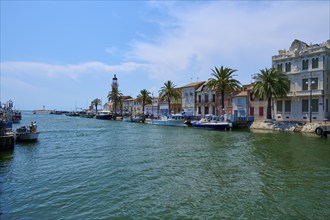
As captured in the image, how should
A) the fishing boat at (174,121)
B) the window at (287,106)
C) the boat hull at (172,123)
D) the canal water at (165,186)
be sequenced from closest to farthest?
the canal water at (165,186)
the window at (287,106)
the boat hull at (172,123)
the fishing boat at (174,121)

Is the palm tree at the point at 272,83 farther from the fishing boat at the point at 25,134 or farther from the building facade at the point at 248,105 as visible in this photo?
the fishing boat at the point at 25,134

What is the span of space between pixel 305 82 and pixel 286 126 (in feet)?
34.1

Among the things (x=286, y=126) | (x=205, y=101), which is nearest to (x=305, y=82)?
(x=286, y=126)

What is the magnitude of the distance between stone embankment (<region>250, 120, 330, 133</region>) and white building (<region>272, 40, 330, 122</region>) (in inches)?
152

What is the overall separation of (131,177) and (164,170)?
2.64 metres

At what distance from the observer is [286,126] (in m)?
48.7

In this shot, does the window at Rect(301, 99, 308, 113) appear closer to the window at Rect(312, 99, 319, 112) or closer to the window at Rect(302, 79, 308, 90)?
the window at Rect(312, 99, 319, 112)

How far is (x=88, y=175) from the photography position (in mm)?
16219

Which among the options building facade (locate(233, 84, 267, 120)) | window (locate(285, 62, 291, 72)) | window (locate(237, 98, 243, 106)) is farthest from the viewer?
window (locate(237, 98, 243, 106))

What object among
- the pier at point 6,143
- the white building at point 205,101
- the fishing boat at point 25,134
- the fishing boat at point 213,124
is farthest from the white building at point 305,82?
the pier at point 6,143

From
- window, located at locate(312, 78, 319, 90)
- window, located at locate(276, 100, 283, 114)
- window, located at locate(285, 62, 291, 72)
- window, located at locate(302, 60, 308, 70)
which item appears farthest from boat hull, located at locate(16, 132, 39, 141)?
window, located at locate(302, 60, 308, 70)

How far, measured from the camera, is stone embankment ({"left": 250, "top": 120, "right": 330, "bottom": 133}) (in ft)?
148

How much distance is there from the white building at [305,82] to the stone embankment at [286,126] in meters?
3.86

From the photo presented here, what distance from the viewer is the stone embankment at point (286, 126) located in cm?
4498
